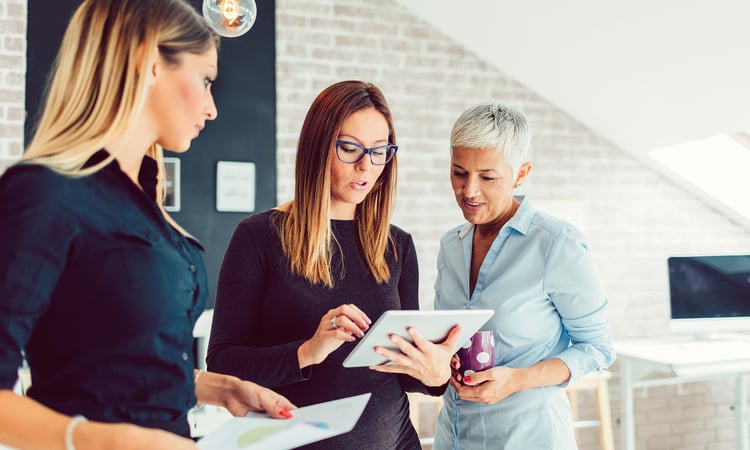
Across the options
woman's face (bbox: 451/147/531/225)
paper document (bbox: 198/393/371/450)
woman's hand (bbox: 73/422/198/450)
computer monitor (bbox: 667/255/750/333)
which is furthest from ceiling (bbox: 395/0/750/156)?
woman's hand (bbox: 73/422/198/450)

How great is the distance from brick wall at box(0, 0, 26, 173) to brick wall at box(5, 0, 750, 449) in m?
1.28

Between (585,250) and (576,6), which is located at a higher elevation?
(576,6)

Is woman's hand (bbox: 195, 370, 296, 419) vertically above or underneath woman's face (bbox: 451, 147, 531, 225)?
underneath

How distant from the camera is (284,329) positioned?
4.51 ft

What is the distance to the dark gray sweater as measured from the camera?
1323 millimetres

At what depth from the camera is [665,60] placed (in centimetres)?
327

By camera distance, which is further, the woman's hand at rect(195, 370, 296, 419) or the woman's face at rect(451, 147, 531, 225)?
the woman's face at rect(451, 147, 531, 225)

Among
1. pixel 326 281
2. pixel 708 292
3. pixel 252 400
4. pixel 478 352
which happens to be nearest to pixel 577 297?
pixel 478 352

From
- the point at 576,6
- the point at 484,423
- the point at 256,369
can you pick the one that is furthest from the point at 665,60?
the point at 256,369

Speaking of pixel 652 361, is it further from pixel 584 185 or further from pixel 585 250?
pixel 585 250

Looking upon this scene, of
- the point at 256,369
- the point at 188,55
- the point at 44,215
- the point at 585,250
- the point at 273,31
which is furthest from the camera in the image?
the point at 273,31

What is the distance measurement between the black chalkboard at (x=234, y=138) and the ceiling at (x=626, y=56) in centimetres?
94

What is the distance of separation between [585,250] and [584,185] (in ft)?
9.17

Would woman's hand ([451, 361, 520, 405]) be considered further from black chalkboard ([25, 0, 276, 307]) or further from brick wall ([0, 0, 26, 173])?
brick wall ([0, 0, 26, 173])
